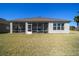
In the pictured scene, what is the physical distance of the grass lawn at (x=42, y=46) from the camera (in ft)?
23.9

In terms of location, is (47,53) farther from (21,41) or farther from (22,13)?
(22,13)

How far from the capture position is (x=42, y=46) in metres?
8.28

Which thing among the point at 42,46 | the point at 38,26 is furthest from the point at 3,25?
the point at 42,46

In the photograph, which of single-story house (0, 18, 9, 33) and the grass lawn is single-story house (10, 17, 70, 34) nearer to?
single-story house (0, 18, 9, 33)

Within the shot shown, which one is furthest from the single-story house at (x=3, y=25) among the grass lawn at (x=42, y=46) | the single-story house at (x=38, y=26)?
the grass lawn at (x=42, y=46)

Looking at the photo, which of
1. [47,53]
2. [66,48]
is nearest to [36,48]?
[47,53]

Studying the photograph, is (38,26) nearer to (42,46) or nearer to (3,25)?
(3,25)

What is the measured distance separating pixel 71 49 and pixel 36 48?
1.47 m

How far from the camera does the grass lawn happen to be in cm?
729

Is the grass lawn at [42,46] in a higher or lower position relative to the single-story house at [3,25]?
lower

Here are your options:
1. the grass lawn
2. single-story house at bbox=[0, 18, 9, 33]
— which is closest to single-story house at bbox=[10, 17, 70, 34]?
single-story house at bbox=[0, 18, 9, 33]

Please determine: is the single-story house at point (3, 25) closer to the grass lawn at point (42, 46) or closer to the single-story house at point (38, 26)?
the single-story house at point (38, 26)

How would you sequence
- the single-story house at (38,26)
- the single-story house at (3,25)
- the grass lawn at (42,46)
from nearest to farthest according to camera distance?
the grass lawn at (42,46), the single-story house at (3,25), the single-story house at (38,26)

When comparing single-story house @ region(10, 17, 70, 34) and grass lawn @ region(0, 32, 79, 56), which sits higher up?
single-story house @ region(10, 17, 70, 34)
